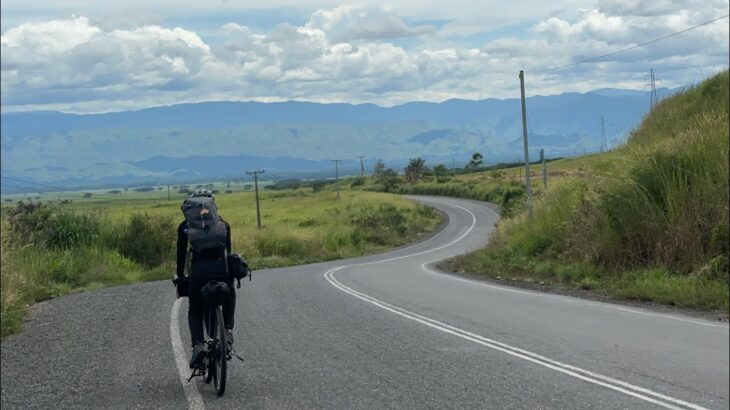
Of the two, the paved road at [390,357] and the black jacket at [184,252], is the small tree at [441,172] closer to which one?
the paved road at [390,357]

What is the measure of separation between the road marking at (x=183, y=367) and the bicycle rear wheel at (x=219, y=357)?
0.22 meters

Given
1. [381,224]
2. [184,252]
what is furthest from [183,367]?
[381,224]

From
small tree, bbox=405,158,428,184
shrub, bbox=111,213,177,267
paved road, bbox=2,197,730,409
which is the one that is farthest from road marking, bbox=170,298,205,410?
small tree, bbox=405,158,428,184

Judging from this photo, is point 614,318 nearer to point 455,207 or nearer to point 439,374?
point 439,374

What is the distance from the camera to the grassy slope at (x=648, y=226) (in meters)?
14.0

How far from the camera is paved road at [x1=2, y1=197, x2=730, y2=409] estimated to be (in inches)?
284

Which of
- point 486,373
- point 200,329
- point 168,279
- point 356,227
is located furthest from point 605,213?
point 356,227

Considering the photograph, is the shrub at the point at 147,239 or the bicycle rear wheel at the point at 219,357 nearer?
the bicycle rear wheel at the point at 219,357

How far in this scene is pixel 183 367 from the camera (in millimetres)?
8945

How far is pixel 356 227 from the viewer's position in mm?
49625

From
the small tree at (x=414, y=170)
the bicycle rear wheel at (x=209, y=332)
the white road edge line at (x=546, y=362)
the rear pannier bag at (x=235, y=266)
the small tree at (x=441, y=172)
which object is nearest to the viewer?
the white road edge line at (x=546, y=362)

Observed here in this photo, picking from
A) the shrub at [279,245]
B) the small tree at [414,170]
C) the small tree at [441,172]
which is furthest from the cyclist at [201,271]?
the small tree at [414,170]

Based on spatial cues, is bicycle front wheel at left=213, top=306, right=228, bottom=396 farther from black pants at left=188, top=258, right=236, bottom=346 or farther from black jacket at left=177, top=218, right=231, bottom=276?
black jacket at left=177, top=218, right=231, bottom=276

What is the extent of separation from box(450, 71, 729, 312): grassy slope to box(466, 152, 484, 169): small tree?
10083 cm
